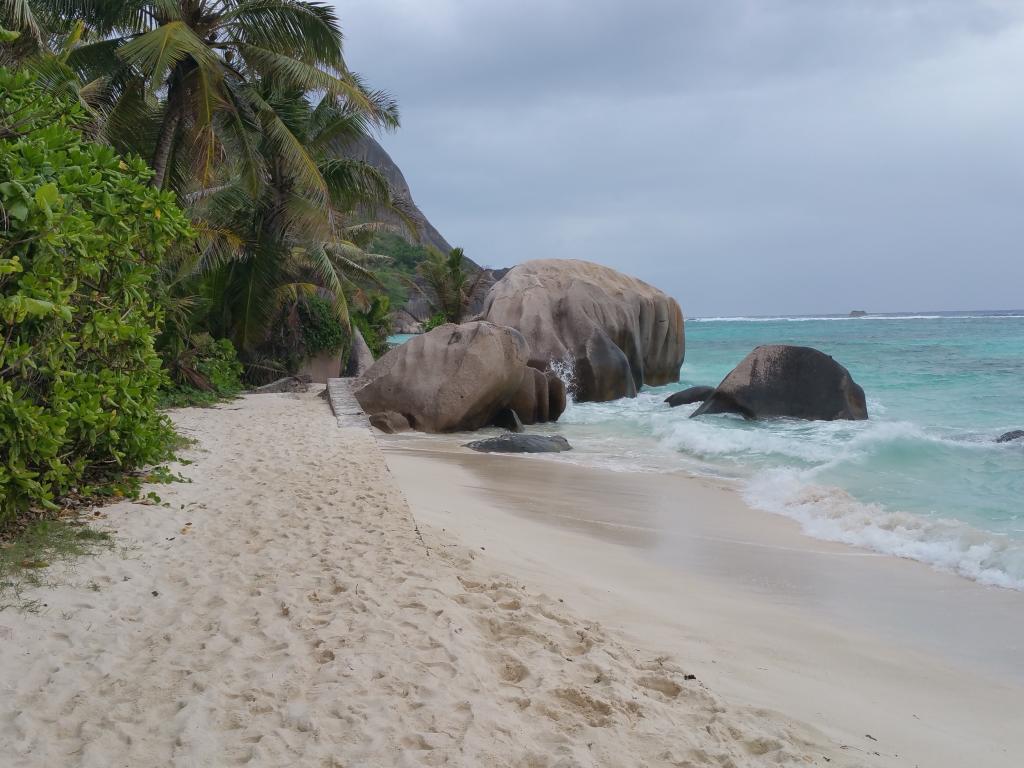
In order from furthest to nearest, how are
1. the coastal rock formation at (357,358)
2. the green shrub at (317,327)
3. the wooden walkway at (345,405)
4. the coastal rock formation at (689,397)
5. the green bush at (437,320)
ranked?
the green bush at (437,320) → the coastal rock formation at (357,358) → the green shrub at (317,327) → the coastal rock formation at (689,397) → the wooden walkway at (345,405)

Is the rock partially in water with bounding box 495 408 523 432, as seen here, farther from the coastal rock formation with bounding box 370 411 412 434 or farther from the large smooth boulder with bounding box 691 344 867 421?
the large smooth boulder with bounding box 691 344 867 421

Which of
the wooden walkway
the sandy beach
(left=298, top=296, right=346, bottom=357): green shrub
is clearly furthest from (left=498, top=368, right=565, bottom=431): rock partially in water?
the sandy beach

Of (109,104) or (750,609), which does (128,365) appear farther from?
(109,104)

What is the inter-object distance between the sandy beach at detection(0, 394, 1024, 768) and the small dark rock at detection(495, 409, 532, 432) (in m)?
6.86

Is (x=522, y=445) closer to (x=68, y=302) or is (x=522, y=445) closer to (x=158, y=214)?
(x=158, y=214)

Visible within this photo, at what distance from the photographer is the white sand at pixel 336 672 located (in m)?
2.89

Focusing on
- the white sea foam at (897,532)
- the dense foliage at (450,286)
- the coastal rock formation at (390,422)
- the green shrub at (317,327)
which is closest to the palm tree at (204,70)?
the coastal rock formation at (390,422)

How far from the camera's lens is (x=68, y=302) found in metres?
5.44

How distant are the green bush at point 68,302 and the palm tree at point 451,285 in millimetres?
22878

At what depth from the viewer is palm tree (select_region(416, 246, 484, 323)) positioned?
1171 inches

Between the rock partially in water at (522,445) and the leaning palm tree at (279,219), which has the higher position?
the leaning palm tree at (279,219)

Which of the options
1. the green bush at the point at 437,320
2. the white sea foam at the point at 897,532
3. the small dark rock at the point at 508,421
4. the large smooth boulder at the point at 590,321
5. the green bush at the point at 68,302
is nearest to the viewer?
the green bush at the point at 68,302

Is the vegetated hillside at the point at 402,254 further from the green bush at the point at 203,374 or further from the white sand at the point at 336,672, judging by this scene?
the white sand at the point at 336,672

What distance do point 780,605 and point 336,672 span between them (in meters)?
2.93
